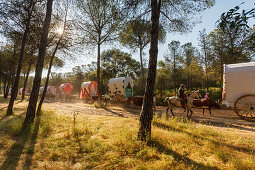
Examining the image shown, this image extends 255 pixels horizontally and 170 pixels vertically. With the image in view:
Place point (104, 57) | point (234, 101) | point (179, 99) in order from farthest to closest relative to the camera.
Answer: point (104, 57), point (179, 99), point (234, 101)

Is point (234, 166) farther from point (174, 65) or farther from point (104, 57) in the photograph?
point (104, 57)


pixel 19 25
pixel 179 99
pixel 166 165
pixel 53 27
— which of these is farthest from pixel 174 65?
pixel 166 165

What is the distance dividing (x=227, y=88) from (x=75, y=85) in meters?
46.8

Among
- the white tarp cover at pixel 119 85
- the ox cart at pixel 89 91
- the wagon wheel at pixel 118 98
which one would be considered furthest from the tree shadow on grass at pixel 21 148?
the ox cart at pixel 89 91

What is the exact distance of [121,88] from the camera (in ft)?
52.9

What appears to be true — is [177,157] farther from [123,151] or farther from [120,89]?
[120,89]

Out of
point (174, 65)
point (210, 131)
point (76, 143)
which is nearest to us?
point (76, 143)

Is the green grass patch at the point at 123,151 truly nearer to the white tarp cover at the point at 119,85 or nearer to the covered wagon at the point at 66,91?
the white tarp cover at the point at 119,85

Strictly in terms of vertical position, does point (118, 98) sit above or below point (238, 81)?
below

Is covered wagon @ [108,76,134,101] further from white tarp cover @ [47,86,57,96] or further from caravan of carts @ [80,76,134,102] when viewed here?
white tarp cover @ [47,86,57,96]

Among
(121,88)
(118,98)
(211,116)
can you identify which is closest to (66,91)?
(118,98)

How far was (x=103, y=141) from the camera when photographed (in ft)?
14.3

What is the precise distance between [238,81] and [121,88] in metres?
11.1

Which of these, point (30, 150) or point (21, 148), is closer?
point (30, 150)
